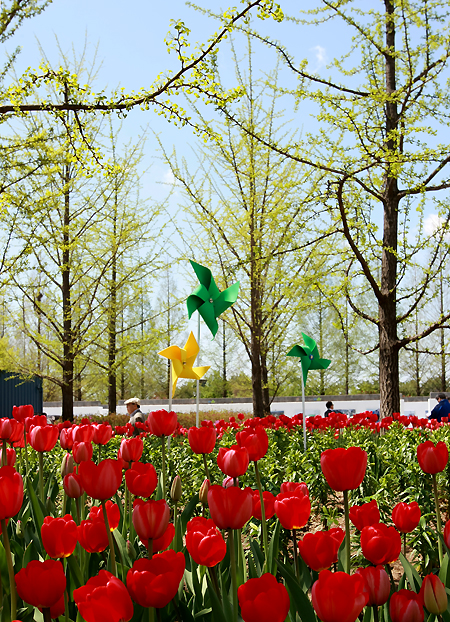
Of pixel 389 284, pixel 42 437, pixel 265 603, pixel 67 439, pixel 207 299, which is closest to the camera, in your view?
pixel 265 603

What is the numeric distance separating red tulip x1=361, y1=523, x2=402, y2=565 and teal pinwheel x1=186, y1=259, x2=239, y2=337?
4634 millimetres

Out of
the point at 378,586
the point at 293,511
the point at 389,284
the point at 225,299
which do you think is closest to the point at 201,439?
the point at 293,511

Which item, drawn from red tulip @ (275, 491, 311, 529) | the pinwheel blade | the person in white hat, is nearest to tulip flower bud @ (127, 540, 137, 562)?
red tulip @ (275, 491, 311, 529)

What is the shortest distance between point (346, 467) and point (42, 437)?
4.42 ft

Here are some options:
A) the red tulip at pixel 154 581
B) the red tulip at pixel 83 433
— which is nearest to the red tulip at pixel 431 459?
the red tulip at pixel 154 581

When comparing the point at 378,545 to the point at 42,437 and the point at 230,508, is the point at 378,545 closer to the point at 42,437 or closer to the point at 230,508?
the point at 230,508

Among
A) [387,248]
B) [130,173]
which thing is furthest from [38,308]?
[387,248]

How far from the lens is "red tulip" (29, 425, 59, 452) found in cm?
212

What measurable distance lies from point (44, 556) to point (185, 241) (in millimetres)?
Answer: 11914

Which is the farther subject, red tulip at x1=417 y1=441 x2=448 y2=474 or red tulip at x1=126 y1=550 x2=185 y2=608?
red tulip at x1=417 y1=441 x2=448 y2=474

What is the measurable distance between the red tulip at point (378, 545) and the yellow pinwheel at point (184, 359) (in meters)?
3.70

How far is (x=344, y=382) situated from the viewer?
96.5 feet

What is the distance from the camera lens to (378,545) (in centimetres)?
126

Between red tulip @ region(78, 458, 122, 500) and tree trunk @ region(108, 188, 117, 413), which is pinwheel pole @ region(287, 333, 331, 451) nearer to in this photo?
red tulip @ region(78, 458, 122, 500)
